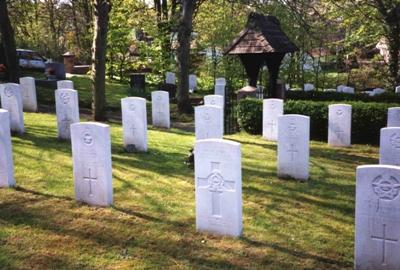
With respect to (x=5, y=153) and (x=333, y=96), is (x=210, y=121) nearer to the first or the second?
(x=5, y=153)

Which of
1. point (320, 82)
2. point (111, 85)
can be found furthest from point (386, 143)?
point (320, 82)

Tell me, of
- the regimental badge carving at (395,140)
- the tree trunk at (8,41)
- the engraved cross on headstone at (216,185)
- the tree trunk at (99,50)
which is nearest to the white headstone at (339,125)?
the regimental badge carving at (395,140)

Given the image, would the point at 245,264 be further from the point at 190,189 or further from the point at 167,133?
the point at 167,133

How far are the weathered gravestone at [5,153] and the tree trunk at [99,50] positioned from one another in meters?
6.09

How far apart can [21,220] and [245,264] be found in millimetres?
3104

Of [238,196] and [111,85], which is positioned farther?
[111,85]

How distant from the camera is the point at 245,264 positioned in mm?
5262

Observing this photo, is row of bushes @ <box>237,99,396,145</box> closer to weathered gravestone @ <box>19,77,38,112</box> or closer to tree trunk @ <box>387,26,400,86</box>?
weathered gravestone @ <box>19,77,38,112</box>

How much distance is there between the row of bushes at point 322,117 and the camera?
12.9 metres

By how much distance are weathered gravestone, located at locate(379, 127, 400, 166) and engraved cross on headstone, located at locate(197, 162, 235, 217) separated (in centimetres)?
348

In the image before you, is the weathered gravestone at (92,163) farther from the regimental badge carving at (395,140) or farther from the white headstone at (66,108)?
the regimental badge carving at (395,140)

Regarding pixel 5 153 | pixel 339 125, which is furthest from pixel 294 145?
pixel 5 153

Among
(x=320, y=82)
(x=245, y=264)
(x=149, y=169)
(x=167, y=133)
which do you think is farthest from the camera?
(x=320, y=82)

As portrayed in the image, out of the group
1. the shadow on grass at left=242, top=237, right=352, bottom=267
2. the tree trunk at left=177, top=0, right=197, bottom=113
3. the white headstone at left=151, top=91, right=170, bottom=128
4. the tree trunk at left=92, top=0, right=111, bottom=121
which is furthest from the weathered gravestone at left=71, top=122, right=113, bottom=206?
the tree trunk at left=177, top=0, right=197, bottom=113
